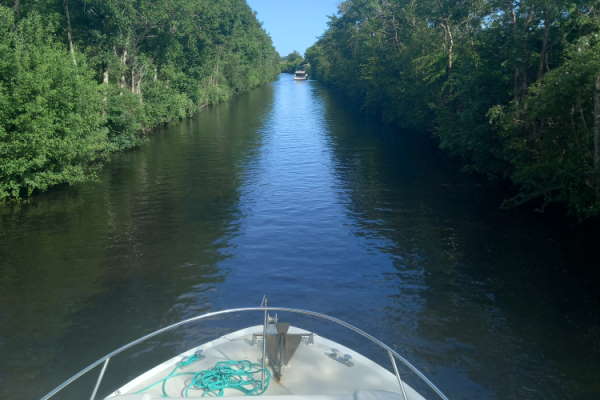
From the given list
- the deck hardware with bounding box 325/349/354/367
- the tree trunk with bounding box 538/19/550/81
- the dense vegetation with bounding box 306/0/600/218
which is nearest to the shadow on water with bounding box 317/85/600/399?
the dense vegetation with bounding box 306/0/600/218

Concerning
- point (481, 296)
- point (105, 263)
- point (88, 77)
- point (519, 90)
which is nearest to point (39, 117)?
point (88, 77)

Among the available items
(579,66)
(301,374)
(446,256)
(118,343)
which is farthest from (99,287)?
(579,66)

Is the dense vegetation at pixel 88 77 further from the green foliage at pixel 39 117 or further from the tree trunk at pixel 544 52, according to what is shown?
the tree trunk at pixel 544 52

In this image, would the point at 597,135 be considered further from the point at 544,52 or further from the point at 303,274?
the point at 303,274

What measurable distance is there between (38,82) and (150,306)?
1160 cm

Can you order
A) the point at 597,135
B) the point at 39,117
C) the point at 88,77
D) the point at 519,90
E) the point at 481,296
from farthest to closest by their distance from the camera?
1. the point at 88,77
2. the point at 519,90
3. the point at 39,117
4. the point at 597,135
5. the point at 481,296

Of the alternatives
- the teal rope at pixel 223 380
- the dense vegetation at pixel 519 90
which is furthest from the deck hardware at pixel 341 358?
the dense vegetation at pixel 519 90

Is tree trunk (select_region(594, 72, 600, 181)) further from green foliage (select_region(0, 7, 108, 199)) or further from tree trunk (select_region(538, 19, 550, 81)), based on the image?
green foliage (select_region(0, 7, 108, 199))

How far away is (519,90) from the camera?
2016cm

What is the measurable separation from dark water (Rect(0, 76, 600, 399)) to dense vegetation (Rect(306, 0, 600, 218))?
6.28 feet

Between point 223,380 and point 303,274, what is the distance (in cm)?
737

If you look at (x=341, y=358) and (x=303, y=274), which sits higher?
(x=341, y=358)

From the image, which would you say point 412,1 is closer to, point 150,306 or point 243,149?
point 243,149

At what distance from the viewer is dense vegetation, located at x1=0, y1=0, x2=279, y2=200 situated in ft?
61.7
